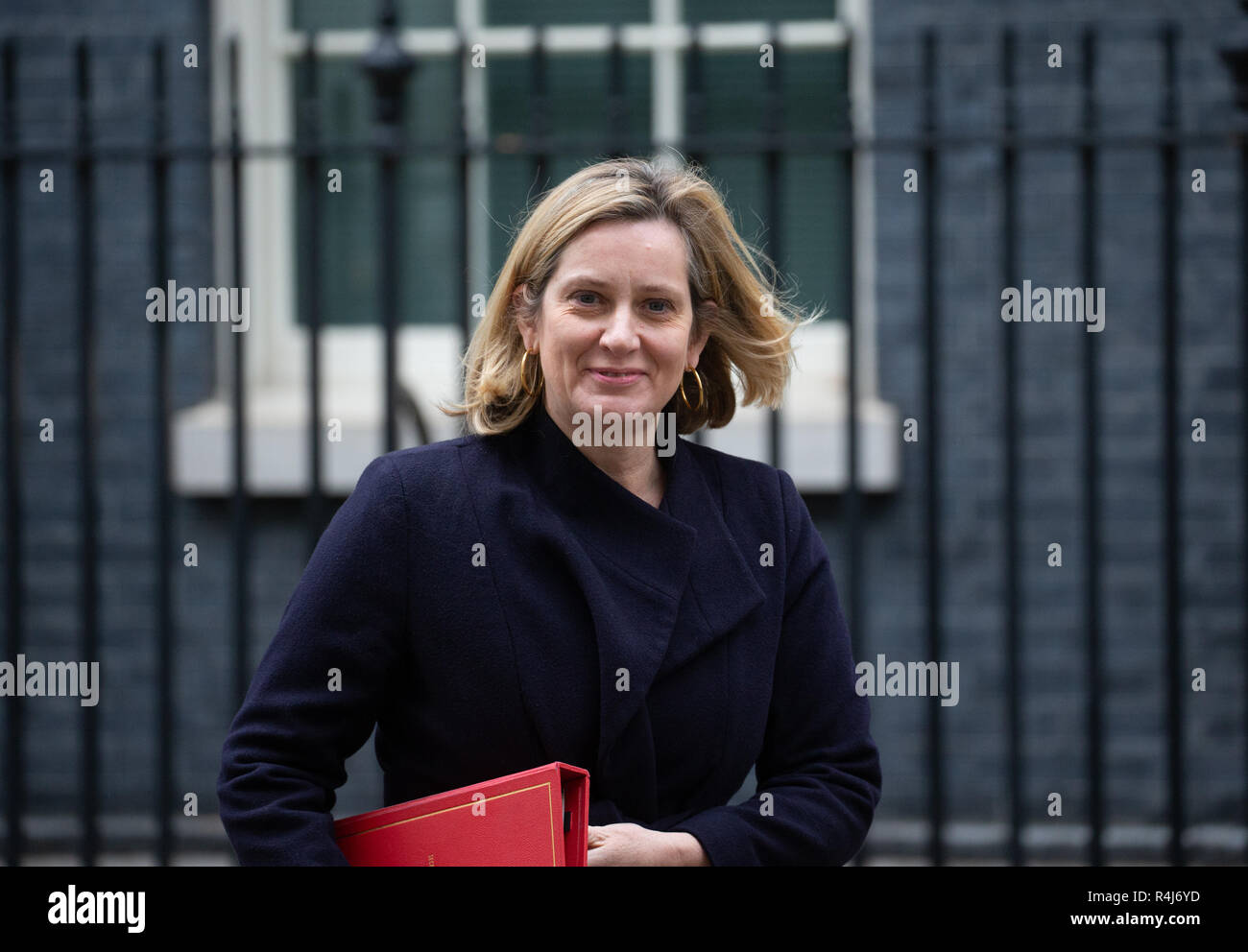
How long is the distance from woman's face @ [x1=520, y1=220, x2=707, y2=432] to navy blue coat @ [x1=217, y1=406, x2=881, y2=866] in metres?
0.11

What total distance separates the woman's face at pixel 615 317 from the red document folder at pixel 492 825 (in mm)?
504

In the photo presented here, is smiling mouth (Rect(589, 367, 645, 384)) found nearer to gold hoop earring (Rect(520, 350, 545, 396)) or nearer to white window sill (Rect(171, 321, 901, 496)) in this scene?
gold hoop earring (Rect(520, 350, 545, 396))

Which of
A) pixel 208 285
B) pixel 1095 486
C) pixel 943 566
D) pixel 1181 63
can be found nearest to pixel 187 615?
pixel 208 285

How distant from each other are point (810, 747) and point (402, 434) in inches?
126

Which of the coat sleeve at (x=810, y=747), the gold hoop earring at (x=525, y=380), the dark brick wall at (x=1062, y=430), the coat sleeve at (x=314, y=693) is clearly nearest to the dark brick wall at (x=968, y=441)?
the dark brick wall at (x=1062, y=430)

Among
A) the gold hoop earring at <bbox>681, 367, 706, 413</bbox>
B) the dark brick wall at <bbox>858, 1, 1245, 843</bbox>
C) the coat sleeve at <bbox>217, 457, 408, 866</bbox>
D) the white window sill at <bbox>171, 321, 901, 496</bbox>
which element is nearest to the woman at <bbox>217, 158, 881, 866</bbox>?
the coat sleeve at <bbox>217, 457, 408, 866</bbox>

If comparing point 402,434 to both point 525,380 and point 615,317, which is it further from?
point 615,317

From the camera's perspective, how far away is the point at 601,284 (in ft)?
5.99

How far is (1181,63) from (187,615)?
4103 millimetres

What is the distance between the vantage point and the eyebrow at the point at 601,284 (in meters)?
1.82

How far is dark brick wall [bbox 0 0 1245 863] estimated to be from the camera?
4.84 meters

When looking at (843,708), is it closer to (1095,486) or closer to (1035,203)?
(1095,486)

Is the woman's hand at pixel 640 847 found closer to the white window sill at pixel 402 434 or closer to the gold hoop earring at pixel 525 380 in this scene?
the gold hoop earring at pixel 525 380

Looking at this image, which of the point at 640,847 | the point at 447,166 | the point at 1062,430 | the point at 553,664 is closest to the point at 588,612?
the point at 553,664
